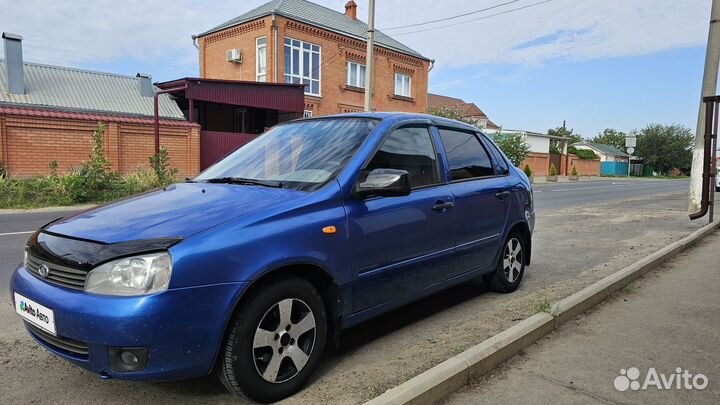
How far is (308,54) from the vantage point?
28719 mm

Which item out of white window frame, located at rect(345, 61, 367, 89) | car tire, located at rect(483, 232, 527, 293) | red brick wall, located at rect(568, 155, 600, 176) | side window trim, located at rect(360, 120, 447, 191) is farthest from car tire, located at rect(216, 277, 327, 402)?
red brick wall, located at rect(568, 155, 600, 176)

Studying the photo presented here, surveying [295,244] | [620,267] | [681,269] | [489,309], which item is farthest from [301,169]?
[681,269]

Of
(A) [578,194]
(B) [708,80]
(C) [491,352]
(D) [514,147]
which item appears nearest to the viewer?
(C) [491,352]

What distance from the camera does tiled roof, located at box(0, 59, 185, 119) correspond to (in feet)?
65.2

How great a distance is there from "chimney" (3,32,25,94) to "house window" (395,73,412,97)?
21408 mm

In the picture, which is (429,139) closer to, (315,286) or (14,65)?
(315,286)

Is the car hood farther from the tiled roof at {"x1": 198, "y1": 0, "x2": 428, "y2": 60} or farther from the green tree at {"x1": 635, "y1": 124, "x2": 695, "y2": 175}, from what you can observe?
the green tree at {"x1": 635, "y1": 124, "x2": 695, "y2": 175}

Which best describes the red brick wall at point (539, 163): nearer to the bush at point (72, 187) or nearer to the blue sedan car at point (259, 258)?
the bush at point (72, 187)

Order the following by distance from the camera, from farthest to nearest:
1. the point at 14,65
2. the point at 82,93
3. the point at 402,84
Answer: the point at 402,84, the point at 82,93, the point at 14,65

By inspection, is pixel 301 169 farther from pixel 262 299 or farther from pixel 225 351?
pixel 225 351

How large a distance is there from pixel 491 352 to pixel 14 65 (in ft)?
73.7

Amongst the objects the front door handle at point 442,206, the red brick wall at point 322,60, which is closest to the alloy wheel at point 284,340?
the front door handle at point 442,206

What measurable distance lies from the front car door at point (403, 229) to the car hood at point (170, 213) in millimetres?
562

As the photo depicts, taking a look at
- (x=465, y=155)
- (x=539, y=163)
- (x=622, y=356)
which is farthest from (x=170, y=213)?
(x=539, y=163)
